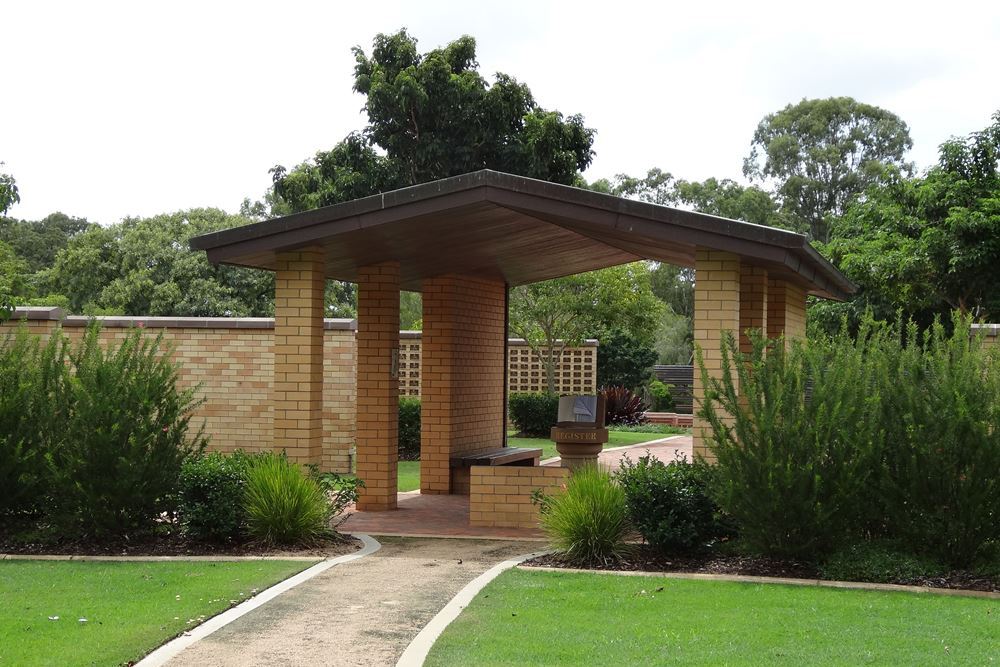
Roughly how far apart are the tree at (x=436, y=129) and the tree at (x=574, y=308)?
400cm

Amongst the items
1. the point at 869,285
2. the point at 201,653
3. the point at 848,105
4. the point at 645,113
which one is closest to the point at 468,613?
the point at 201,653

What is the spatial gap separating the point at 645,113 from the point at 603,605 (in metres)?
43.1

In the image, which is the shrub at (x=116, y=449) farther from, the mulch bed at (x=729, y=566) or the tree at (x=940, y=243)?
the tree at (x=940, y=243)

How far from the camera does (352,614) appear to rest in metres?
7.38

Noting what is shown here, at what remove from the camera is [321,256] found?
11.2 m

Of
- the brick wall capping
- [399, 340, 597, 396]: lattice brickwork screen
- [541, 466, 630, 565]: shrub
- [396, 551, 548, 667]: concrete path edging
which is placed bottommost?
[396, 551, 548, 667]: concrete path edging

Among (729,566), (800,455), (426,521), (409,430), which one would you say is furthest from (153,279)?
(800,455)

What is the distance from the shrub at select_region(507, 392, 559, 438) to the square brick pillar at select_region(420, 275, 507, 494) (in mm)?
10442

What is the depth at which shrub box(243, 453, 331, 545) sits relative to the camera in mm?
9867

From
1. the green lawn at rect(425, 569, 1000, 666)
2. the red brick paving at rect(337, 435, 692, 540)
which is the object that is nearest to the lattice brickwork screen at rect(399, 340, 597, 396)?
the red brick paving at rect(337, 435, 692, 540)

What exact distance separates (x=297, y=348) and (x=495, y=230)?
8.19 feet

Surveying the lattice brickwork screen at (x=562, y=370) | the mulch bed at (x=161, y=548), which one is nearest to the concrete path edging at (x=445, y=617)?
the mulch bed at (x=161, y=548)

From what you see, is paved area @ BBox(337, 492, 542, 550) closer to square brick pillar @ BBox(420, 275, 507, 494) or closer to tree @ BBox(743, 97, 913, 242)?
square brick pillar @ BBox(420, 275, 507, 494)

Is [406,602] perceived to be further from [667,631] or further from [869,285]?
[869,285]
